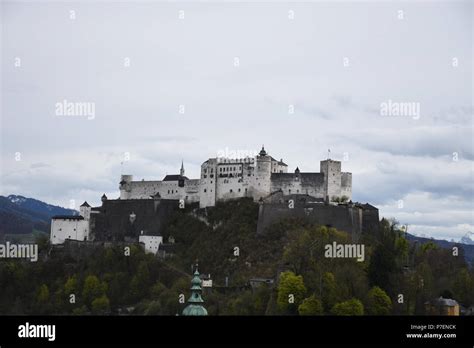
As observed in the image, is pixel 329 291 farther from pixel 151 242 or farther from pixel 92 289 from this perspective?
pixel 151 242

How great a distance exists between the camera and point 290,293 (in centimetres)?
4125

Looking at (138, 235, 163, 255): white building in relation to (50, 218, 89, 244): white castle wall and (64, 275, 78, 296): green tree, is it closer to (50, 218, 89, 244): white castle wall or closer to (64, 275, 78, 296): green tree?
(50, 218, 89, 244): white castle wall

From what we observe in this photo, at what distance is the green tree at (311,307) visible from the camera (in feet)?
128

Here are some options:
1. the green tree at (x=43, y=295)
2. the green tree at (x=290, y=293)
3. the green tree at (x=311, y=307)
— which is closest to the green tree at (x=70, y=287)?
the green tree at (x=43, y=295)

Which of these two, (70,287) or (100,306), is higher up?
(70,287)

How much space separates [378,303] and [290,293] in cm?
369

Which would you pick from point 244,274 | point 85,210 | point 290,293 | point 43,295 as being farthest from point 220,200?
point 290,293

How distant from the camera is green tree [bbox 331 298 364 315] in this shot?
38500 millimetres

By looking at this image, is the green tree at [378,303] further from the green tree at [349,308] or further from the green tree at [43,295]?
the green tree at [43,295]

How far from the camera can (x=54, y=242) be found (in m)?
59.2

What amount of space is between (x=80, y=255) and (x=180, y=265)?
604cm
